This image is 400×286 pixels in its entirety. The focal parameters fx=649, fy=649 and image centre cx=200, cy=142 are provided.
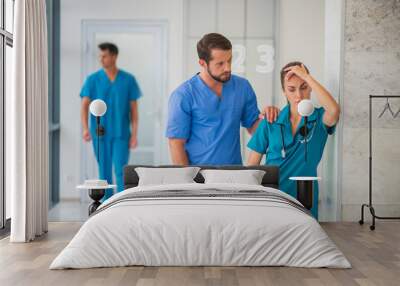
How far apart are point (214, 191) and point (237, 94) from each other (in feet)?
7.36

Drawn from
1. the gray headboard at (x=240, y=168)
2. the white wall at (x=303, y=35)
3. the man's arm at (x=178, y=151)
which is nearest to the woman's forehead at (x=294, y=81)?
the white wall at (x=303, y=35)

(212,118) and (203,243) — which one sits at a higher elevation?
(212,118)

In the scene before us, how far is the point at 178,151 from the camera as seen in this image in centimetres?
776

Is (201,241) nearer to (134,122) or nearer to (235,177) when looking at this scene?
(235,177)

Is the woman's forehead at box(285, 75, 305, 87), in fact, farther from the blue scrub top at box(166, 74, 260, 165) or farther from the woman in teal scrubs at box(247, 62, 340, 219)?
the blue scrub top at box(166, 74, 260, 165)

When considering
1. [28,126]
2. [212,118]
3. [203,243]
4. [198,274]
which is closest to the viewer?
[198,274]

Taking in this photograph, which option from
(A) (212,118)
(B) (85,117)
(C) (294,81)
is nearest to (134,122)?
(B) (85,117)

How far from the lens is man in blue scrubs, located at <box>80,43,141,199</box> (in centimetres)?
788

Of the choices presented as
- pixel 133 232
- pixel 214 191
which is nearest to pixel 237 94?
pixel 214 191

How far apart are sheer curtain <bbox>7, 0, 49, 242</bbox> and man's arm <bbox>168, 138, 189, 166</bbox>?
1.66 metres

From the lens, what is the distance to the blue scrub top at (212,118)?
7.68 meters

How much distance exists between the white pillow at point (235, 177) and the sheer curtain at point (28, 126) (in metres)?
1.76

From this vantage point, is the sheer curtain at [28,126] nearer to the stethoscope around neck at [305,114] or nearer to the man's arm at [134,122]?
the man's arm at [134,122]

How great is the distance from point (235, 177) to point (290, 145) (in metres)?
1.13
